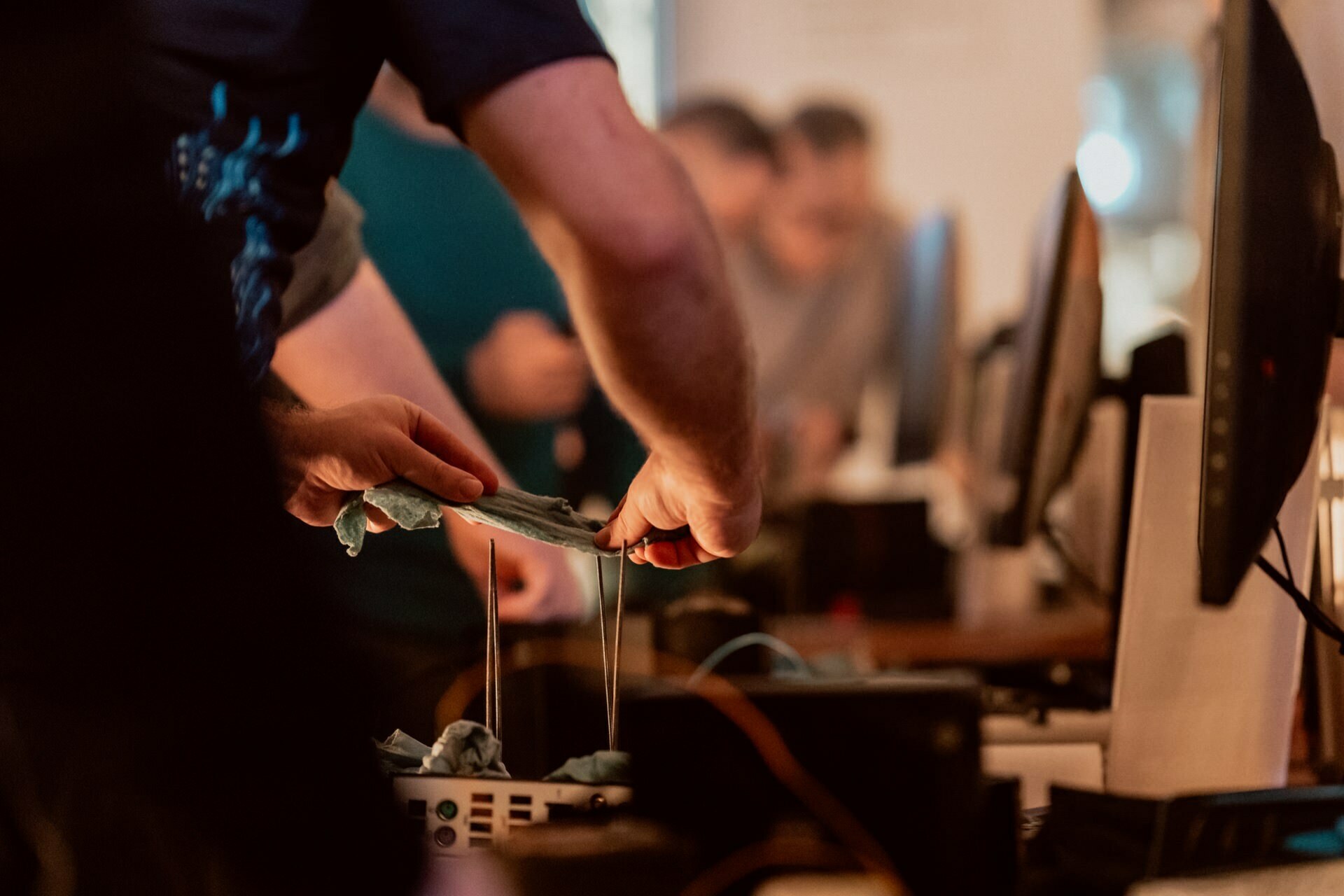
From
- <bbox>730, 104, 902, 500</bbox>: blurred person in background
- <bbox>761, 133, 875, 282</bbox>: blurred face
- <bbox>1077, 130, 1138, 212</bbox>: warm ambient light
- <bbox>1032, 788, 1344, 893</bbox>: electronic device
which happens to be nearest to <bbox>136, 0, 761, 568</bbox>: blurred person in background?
<bbox>1032, 788, 1344, 893</bbox>: electronic device

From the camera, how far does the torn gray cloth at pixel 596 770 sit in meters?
0.51

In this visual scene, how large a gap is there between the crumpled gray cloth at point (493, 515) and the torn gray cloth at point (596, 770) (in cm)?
12

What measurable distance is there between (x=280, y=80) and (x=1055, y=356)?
66cm

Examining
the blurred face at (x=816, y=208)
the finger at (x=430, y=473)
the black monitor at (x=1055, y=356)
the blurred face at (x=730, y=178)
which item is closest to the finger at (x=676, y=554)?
the finger at (x=430, y=473)

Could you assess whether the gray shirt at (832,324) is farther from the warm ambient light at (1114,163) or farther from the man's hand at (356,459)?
the man's hand at (356,459)

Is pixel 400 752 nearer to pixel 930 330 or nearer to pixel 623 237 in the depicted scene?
pixel 623 237

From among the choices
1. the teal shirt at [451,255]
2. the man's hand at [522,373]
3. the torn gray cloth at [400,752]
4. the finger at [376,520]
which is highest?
the teal shirt at [451,255]

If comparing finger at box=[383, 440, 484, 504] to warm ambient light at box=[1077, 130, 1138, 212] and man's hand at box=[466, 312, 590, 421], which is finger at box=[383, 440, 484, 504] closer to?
man's hand at box=[466, 312, 590, 421]

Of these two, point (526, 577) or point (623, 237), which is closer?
point (623, 237)

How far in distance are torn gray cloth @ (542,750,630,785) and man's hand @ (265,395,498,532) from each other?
0.15m

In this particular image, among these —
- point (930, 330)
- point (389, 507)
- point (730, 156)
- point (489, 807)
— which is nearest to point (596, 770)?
point (489, 807)

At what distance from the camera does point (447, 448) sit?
0.60 m

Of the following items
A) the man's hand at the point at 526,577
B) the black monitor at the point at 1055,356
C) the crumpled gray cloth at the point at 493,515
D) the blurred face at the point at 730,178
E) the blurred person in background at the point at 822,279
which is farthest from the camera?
the blurred person in background at the point at 822,279

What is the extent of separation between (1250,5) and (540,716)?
20.7 inches
